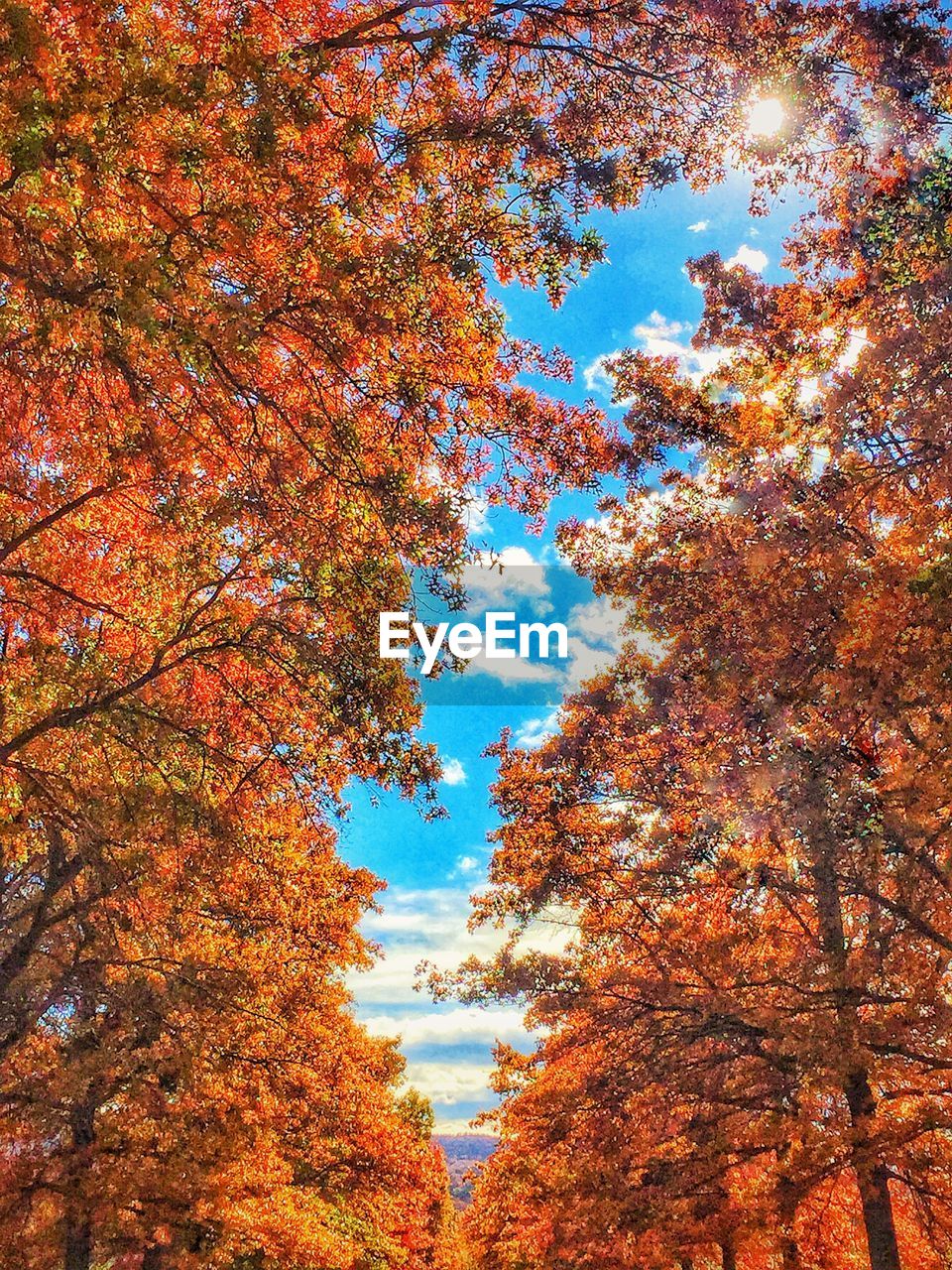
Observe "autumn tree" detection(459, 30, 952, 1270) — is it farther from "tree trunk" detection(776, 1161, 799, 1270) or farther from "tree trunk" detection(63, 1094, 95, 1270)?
"tree trunk" detection(63, 1094, 95, 1270)

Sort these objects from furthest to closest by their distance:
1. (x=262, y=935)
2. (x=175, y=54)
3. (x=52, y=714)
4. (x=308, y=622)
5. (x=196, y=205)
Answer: (x=262, y=935), (x=308, y=622), (x=52, y=714), (x=196, y=205), (x=175, y=54)

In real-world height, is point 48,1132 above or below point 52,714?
below

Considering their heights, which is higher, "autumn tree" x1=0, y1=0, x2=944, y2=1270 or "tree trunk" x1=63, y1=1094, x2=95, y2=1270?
"autumn tree" x1=0, y1=0, x2=944, y2=1270

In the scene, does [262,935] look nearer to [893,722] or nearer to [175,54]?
[893,722]

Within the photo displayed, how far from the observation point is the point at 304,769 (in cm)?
866

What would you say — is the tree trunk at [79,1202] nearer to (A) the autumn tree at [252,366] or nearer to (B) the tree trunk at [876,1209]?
(A) the autumn tree at [252,366]

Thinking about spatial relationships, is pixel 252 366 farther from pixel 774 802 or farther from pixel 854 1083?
pixel 854 1083

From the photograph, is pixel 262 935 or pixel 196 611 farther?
pixel 262 935

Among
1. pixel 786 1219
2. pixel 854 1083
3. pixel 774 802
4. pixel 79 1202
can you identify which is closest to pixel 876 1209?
pixel 786 1219

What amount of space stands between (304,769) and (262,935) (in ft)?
22.3

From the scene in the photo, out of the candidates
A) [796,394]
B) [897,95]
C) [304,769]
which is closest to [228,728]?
[304,769]

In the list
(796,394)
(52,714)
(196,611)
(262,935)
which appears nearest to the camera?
(52,714)

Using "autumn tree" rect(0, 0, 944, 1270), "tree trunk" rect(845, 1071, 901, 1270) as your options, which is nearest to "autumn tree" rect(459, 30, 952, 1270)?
"tree trunk" rect(845, 1071, 901, 1270)

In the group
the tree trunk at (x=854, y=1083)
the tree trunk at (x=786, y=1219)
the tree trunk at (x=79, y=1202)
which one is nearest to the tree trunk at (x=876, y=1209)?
the tree trunk at (x=854, y=1083)
